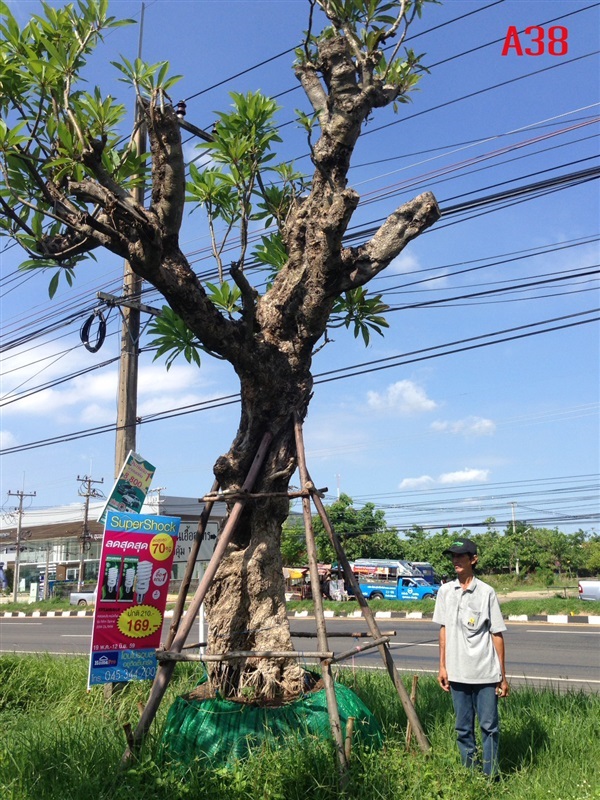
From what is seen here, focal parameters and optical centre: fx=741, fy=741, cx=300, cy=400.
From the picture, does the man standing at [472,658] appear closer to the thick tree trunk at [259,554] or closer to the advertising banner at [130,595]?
the thick tree trunk at [259,554]

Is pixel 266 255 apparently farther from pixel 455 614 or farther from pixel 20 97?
pixel 455 614

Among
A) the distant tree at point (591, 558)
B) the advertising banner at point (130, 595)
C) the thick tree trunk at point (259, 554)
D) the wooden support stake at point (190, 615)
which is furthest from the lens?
the distant tree at point (591, 558)

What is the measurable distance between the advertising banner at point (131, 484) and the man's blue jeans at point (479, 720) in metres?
3.46

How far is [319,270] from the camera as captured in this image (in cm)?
492

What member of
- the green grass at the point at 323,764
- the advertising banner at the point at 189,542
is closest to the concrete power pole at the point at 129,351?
the advertising banner at the point at 189,542

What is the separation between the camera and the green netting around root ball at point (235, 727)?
4023 millimetres

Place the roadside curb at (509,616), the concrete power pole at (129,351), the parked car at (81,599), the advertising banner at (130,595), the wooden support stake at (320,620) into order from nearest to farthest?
the wooden support stake at (320,620) < the advertising banner at (130,595) < the concrete power pole at (129,351) < the roadside curb at (509,616) < the parked car at (81,599)

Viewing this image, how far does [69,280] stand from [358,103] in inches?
96.3

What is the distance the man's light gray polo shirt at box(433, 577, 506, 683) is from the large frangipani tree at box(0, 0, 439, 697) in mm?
1035

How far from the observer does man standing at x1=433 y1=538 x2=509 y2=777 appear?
4.29 meters

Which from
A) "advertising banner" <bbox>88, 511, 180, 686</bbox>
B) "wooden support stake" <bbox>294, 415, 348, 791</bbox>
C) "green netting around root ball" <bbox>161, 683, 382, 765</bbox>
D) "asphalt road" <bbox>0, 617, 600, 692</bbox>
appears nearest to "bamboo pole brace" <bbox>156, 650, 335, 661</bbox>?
"wooden support stake" <bbox>294, 415, 348, 791</bbox>

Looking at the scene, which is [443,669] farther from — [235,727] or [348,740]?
[235,727]

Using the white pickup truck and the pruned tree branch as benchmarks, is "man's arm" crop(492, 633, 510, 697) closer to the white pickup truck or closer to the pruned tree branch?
the pruned tree branch

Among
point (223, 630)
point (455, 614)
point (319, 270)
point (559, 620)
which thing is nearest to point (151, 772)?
point (223, 630)
